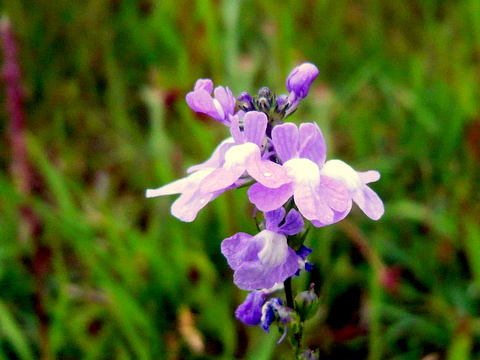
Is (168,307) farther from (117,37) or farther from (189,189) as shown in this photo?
(117,37)

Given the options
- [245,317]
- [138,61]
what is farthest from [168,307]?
[138,61]

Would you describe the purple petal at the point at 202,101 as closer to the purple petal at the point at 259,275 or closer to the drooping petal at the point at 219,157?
the drooping petal at the point at 219,157

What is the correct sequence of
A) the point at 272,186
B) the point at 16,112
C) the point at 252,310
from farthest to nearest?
the point at 16,112, the point at 252,310, the point at 272,186

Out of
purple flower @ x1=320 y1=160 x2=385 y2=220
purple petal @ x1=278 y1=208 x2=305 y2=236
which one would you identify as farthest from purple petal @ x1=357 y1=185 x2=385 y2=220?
purple petal @ x1=278 y1=208 x2=305 y2=236

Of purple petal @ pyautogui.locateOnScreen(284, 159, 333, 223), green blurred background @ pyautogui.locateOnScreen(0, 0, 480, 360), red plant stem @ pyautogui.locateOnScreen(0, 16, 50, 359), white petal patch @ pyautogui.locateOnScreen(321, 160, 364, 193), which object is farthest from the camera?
Result: red plant stem @ pyautogui.locateOnScreen(0, 16, 50, 359)

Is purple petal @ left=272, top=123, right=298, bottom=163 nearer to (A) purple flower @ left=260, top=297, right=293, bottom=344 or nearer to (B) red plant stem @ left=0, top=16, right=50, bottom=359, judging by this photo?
(A) purple flower @ left=260, top=297, right=293, bottom=344

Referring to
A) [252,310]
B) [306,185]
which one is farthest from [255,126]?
[252,310]

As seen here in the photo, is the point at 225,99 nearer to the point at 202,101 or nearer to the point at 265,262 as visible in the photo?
the point at 202,101
